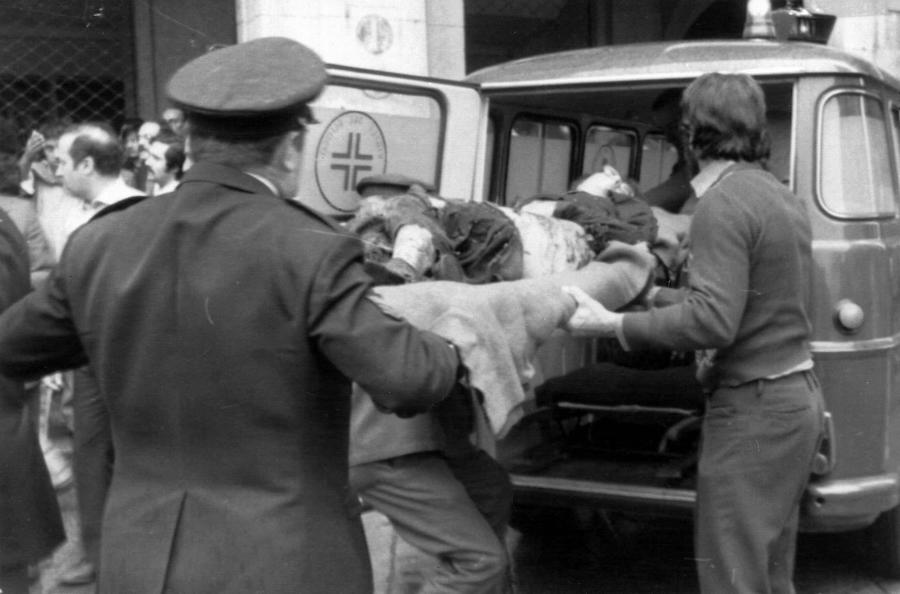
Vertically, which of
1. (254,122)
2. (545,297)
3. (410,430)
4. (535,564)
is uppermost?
(254,122)

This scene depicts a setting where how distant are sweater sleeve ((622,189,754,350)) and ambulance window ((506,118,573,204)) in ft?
7.42

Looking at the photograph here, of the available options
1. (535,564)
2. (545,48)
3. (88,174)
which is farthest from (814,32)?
(545,48)

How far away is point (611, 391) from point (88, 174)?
7.09 ft

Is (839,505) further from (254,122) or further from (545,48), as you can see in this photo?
(545,48)

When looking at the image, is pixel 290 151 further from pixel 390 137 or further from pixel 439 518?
pixel 390 137

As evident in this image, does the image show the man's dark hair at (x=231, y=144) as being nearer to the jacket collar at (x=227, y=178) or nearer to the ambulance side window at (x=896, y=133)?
the jacket collar at (x=227, y=178)

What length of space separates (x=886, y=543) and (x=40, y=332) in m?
3.71

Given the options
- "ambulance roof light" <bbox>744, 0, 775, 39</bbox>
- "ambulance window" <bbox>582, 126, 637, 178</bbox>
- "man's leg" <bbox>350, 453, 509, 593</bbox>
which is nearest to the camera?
"man's leg" <bbox>350, 453, 509, 593</bbox>

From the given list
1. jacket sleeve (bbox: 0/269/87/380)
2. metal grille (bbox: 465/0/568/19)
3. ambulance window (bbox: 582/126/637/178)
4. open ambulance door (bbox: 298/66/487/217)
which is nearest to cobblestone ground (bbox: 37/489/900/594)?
open ambulance door (bbox: 298/66/487/217)

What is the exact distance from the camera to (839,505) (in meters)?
4.23

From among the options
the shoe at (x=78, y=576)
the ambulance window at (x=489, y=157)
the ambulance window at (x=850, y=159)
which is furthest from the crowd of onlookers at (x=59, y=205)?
the ambulance window at (x=850, y=159)

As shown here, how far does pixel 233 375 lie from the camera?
2.12 meters

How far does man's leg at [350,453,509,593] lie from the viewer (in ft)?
11.4

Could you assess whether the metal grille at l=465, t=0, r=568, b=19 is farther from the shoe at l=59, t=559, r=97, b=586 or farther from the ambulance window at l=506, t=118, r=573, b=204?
the shoe at l=59, t=559, r=97, b=586
